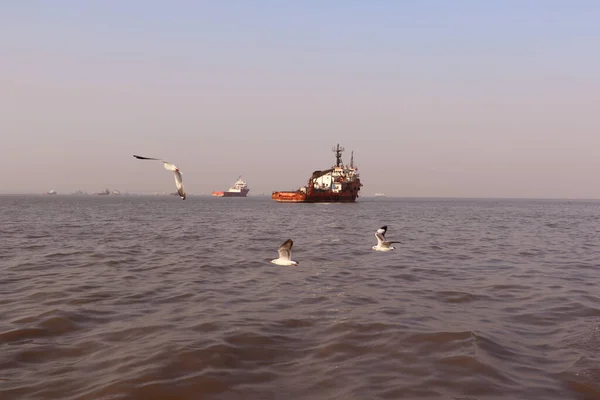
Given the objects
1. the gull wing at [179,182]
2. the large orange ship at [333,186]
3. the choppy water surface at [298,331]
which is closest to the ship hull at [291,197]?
the large orange ship at [333,186]

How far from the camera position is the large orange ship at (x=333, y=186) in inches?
3871

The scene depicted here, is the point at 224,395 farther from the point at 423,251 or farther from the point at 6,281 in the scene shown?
the point at 423,251

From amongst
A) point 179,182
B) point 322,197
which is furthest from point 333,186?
point 179,182

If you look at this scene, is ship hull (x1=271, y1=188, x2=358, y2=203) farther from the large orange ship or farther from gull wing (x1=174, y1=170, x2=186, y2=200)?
gull wing (x1=174, y1=170, x2=186, y2=200)

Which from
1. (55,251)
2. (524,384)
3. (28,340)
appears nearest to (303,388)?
(524,384)

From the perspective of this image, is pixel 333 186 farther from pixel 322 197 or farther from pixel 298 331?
pixel 298 331

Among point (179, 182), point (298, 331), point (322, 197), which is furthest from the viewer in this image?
point (322, 197)

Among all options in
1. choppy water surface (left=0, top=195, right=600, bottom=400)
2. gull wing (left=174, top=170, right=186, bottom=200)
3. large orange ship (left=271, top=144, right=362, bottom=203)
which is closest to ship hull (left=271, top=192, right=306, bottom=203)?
large orange ship (left=271, top=144, right=362, bottom=203)

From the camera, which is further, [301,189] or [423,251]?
[301,189]

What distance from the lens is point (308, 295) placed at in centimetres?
974

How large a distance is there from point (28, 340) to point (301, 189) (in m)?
98.7

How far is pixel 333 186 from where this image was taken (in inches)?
3927

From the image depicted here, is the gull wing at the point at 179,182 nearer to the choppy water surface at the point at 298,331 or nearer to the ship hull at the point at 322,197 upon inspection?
the choppy water surface at the point at 298,331

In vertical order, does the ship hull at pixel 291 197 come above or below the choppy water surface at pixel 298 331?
above
